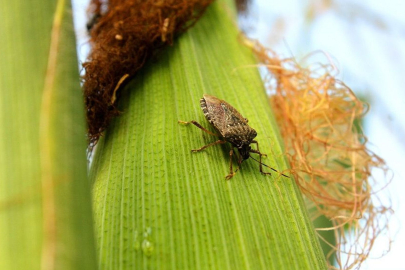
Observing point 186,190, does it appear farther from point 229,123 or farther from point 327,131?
point 327,131

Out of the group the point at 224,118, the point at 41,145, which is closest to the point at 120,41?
the point at 224,118

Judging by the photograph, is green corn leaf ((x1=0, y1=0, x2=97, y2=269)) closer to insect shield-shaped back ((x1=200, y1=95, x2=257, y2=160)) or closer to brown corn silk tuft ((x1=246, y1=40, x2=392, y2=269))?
insect shield-shaped back ((x1=200, y1=95, x2=257, y2=160))

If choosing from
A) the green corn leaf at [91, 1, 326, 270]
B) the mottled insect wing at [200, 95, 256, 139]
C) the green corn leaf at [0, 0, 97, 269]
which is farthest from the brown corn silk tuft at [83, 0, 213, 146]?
the green corn leaf at [0, 0, 97, 269]

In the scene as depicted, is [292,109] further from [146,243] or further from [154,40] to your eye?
[146,243]

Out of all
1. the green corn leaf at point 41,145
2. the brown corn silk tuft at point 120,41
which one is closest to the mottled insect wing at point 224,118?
the brown corn silk tuft at point 120,41

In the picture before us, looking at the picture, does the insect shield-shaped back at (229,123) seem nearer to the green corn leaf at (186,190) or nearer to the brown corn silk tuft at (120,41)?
the green corn leaf at (186,190)

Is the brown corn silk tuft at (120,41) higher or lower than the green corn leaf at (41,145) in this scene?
lower
